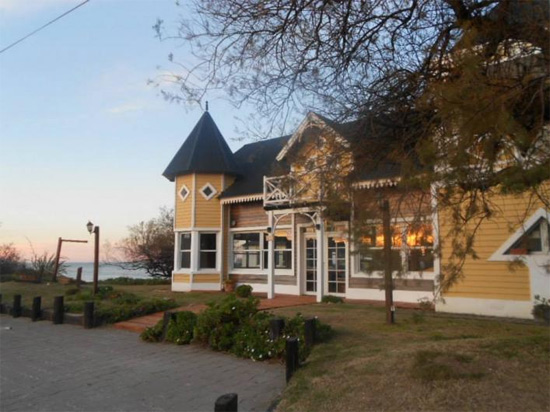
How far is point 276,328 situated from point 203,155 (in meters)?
13.3

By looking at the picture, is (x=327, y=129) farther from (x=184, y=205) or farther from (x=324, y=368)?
(x=184, y=205)

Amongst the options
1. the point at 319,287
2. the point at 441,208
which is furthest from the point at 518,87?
the point at 319,287

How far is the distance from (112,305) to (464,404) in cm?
1101

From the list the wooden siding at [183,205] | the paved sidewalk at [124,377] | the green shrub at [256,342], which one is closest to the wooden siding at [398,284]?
the green shrub at [256,342]

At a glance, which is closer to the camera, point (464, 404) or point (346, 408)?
point (464, 404)

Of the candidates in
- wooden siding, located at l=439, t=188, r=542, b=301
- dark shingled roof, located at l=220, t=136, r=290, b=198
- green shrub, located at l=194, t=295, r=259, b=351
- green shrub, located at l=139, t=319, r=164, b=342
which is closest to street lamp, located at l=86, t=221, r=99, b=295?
dark shingled roof, located at l=220, t=136, r=290, b=198

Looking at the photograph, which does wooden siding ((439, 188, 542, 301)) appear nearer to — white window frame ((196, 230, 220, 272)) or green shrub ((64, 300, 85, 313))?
green shrub ((64, 300, 85, 313))

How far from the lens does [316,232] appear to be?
16500mm

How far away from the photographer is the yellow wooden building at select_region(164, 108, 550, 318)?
6734 millimetres

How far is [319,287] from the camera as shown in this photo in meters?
15.1

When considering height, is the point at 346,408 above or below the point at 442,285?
below

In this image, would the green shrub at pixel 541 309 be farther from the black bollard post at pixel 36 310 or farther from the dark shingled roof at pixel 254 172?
the black bollard post at pixel 36 310

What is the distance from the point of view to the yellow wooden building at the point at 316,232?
673 centimetres

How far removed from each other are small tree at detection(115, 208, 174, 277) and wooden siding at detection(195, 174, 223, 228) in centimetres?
1025
